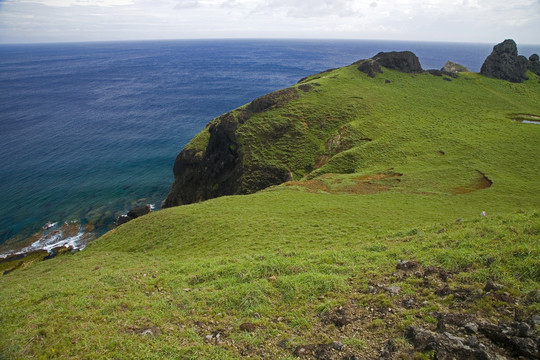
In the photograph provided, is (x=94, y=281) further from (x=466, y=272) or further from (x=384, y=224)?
(x=384, y=224)

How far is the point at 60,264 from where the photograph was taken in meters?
29.0

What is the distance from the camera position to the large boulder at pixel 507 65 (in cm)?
8769

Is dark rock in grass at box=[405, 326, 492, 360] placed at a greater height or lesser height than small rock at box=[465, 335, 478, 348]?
lesser

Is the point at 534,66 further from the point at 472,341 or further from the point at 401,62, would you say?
the point at 472,341

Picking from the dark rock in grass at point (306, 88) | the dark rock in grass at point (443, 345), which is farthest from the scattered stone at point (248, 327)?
the dark rock in grass at point (306, 88)

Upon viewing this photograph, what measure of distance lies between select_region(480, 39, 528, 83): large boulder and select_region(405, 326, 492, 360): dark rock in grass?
109m

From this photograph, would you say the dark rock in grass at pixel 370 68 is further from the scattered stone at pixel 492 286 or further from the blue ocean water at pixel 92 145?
the scattered stone at pixel 492 286

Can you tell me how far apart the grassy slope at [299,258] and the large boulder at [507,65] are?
46074 mm

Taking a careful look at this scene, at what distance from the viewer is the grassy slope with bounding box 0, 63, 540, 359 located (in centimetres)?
1128

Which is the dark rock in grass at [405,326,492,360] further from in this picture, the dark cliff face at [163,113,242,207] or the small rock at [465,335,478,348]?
the dark cliff face at [163,113,242,207]

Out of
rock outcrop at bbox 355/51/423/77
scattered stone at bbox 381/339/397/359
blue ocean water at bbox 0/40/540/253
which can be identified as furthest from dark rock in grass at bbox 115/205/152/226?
rock outcrop at bbox 355/51/423/77

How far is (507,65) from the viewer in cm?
8844

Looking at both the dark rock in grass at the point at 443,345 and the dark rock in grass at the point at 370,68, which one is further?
the dark rock in grass at the point at 370,68

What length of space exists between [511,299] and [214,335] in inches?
436
